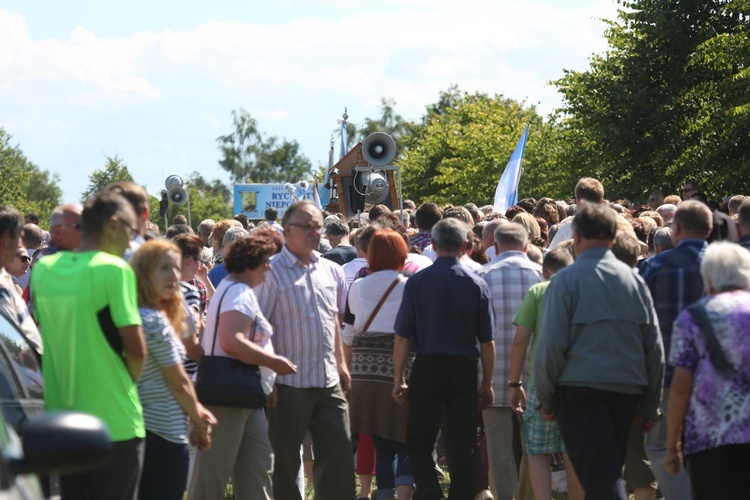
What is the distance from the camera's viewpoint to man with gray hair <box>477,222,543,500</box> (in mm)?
8430

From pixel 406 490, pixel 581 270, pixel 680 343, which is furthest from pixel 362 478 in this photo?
pixel 680 343

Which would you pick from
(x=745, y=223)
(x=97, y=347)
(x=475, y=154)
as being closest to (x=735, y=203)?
(x=745, y=223)

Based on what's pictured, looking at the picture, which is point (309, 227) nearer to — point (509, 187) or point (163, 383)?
point (163, 383)

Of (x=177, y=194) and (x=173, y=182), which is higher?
(x=173, y=182)

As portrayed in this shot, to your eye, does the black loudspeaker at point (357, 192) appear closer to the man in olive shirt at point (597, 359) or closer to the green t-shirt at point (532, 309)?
the green t-shirt at point (532, 309)

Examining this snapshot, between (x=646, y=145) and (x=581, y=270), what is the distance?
24729mm

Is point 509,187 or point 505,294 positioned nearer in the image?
point 505,294

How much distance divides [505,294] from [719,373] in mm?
2768

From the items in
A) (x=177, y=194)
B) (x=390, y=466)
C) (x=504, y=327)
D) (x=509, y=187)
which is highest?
(x=177, y=194)

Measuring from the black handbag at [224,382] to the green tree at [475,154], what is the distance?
3805cm

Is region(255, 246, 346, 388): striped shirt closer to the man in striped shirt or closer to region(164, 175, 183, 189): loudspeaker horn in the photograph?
the man in striped shirt

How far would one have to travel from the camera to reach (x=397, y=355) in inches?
315

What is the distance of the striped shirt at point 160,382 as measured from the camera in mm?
5906

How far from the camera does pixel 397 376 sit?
318 inches
